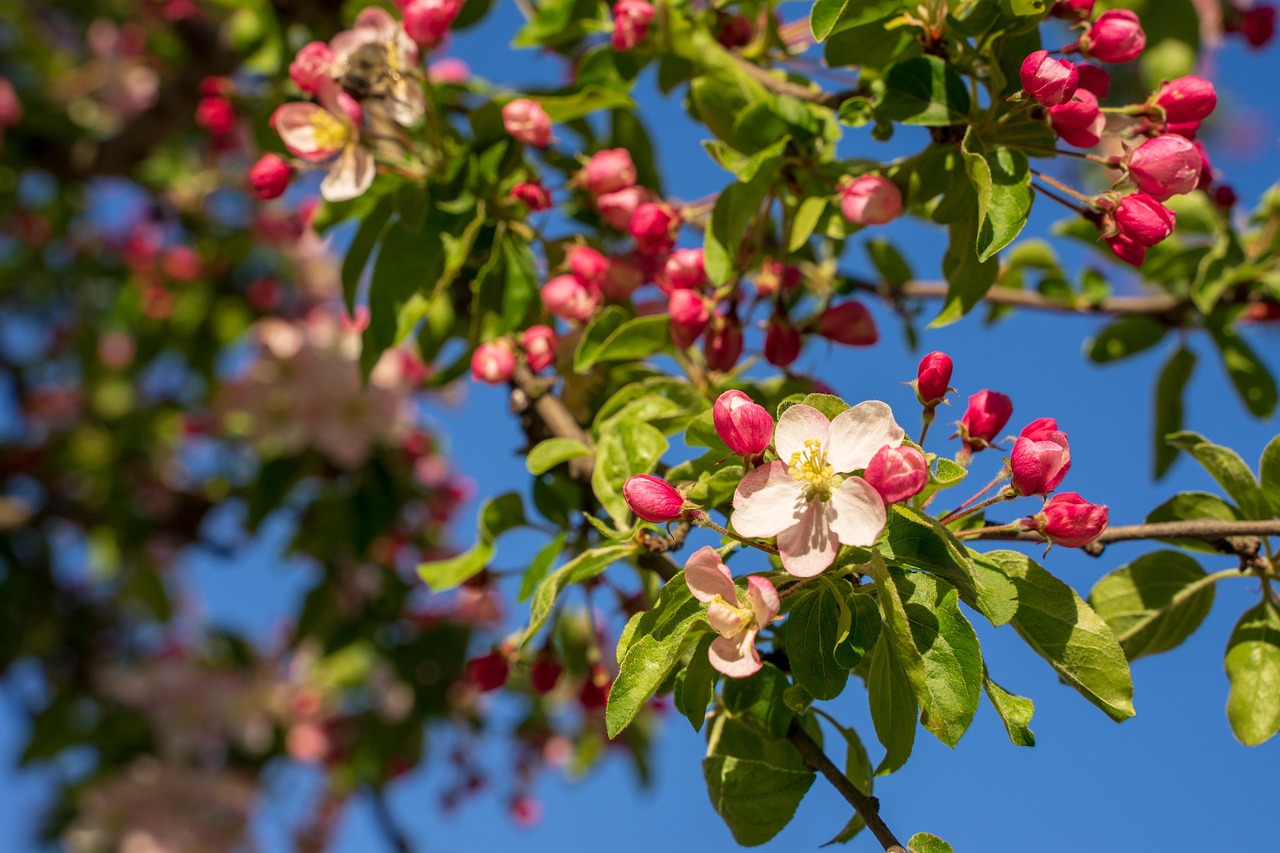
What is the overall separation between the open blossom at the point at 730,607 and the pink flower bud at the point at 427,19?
2.81 feet

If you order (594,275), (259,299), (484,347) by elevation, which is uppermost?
(594,275)

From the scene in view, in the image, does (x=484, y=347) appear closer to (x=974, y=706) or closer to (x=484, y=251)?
(x=484, y=251)

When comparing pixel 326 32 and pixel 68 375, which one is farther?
pixel 68 375

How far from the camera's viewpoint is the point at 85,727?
11.2 ft

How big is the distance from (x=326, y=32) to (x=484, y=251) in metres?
0.88

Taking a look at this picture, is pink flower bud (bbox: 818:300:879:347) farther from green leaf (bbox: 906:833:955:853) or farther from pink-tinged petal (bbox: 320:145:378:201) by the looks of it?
green leaf (bbox: 906:833:955:853)

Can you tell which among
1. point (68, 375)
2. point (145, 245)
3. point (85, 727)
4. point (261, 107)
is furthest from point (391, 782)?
point (68, 375)

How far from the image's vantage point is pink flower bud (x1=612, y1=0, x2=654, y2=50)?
140 centimetres

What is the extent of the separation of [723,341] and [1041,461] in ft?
1.64

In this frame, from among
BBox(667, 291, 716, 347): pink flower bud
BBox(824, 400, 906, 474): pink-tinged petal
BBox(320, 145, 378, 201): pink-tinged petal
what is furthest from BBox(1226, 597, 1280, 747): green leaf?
BBox(320, 145, 378, 201): pink-tinged petal

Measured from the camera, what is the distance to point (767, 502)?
2.88 feet

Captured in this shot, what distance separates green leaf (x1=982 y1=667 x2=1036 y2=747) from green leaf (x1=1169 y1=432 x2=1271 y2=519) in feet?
1.32

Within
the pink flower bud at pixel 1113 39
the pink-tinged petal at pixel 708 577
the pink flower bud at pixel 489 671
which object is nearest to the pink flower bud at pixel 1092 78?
the pink flower bud at pixel 1113 39

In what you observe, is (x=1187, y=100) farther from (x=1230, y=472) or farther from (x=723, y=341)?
(x=723, y=341)
